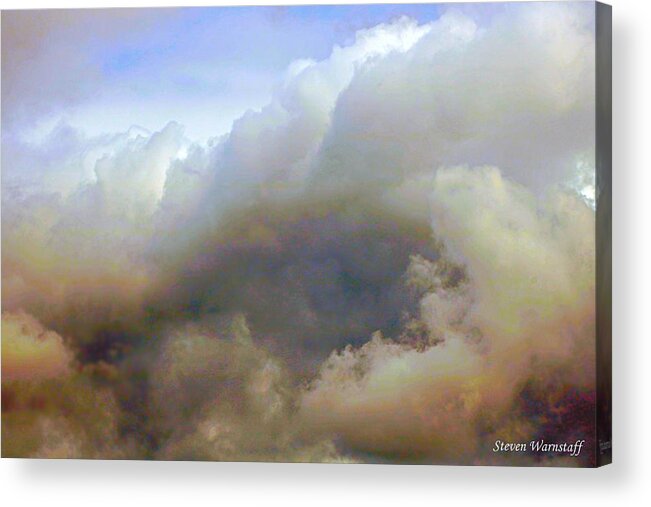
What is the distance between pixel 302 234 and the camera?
911 cm

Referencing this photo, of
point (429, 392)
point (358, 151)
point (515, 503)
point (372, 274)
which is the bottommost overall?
point (515, 503)

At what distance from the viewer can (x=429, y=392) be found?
9.04 metres

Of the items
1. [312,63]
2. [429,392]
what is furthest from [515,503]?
[312,63]

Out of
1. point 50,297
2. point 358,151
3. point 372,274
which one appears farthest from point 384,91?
point 50,297

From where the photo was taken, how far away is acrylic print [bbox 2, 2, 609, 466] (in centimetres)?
893

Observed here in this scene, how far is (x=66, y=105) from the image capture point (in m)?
9.34

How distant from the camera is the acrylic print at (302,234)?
8930 mm

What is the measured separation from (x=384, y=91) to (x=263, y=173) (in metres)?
0.84

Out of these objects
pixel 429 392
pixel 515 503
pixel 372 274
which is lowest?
pixel 515 503

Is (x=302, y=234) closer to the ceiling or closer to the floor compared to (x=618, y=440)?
closer to the ceiling

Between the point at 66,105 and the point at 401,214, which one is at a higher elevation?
the point at 66,105

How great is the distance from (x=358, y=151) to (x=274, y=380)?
1.40m

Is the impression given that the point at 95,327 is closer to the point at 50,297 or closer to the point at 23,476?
the point at 50,297

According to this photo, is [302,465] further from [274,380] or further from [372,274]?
[372,274]
